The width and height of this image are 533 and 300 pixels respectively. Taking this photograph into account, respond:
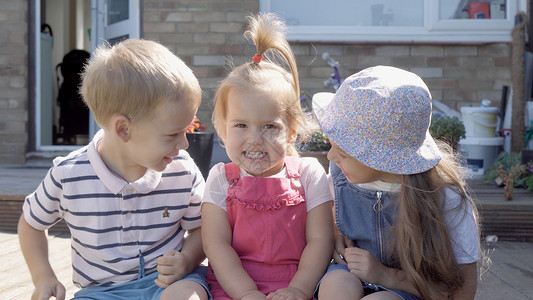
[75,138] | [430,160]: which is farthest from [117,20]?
[430,160]

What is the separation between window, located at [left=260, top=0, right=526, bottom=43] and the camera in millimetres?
4883

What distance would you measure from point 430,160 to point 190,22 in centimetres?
361

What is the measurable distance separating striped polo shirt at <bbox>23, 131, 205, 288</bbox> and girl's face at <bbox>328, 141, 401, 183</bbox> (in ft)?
1.53

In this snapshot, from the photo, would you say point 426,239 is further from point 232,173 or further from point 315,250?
point 232,173

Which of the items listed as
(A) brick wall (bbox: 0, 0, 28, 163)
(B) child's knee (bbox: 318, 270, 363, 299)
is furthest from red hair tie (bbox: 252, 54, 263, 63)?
(A) brick wall (bbox: 0, 0, 28, 163)

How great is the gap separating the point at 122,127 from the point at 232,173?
357 millimetres

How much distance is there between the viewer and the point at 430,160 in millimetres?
1589

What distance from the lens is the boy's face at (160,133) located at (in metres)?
1.59

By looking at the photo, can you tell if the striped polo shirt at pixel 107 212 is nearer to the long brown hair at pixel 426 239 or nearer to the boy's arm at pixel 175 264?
the boy's arm at pixel 175 264

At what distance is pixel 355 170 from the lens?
1651mm

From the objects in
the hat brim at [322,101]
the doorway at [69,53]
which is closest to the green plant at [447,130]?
the hat brim at [322,101]

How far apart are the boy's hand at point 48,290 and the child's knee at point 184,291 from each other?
30cm

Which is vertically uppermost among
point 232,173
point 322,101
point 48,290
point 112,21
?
point 112,21

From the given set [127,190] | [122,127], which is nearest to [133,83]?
[122,127]
